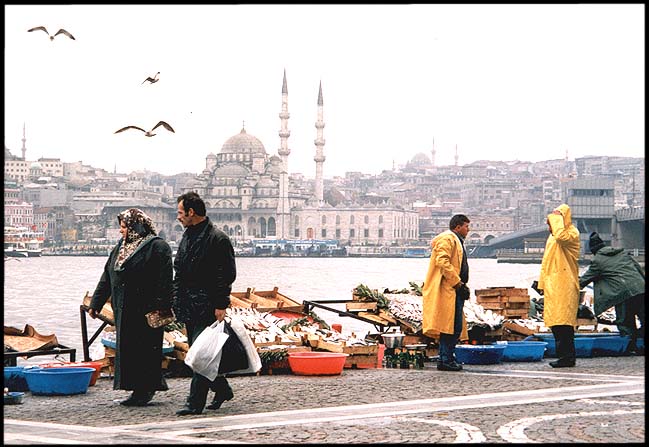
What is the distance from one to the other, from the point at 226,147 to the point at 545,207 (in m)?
41.8

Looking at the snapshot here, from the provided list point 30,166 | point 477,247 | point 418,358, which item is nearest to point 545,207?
point 477,247

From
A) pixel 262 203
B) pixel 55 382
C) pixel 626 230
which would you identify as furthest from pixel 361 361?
pixel 262 203

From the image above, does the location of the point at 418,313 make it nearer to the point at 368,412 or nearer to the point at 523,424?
the point at 368,412

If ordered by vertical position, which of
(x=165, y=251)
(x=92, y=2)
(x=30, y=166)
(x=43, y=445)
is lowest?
(x=43, y=445)

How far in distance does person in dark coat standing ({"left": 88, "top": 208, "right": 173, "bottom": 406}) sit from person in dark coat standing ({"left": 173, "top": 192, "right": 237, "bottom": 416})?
252 millimetres

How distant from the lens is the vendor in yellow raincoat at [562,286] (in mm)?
9781

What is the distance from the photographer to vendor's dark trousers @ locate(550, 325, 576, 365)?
9773 mm

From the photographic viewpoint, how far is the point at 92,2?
4.05 m

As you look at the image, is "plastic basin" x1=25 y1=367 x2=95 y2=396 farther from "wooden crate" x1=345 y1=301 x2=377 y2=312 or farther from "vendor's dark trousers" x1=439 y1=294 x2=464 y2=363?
"wooden crate" x1=345 y1=301 x2=377 y2=312

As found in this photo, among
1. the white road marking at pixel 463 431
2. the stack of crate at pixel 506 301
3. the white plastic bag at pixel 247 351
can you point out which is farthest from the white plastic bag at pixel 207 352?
the stack of crate at pixel 506 301

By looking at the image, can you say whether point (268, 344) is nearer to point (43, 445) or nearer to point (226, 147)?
point (43, 445)

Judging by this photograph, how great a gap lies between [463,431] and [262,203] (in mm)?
143935

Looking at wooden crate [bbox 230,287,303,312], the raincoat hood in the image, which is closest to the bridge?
wooden crate [bbox 230,287,303,312]

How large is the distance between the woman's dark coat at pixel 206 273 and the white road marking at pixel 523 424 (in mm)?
1741
